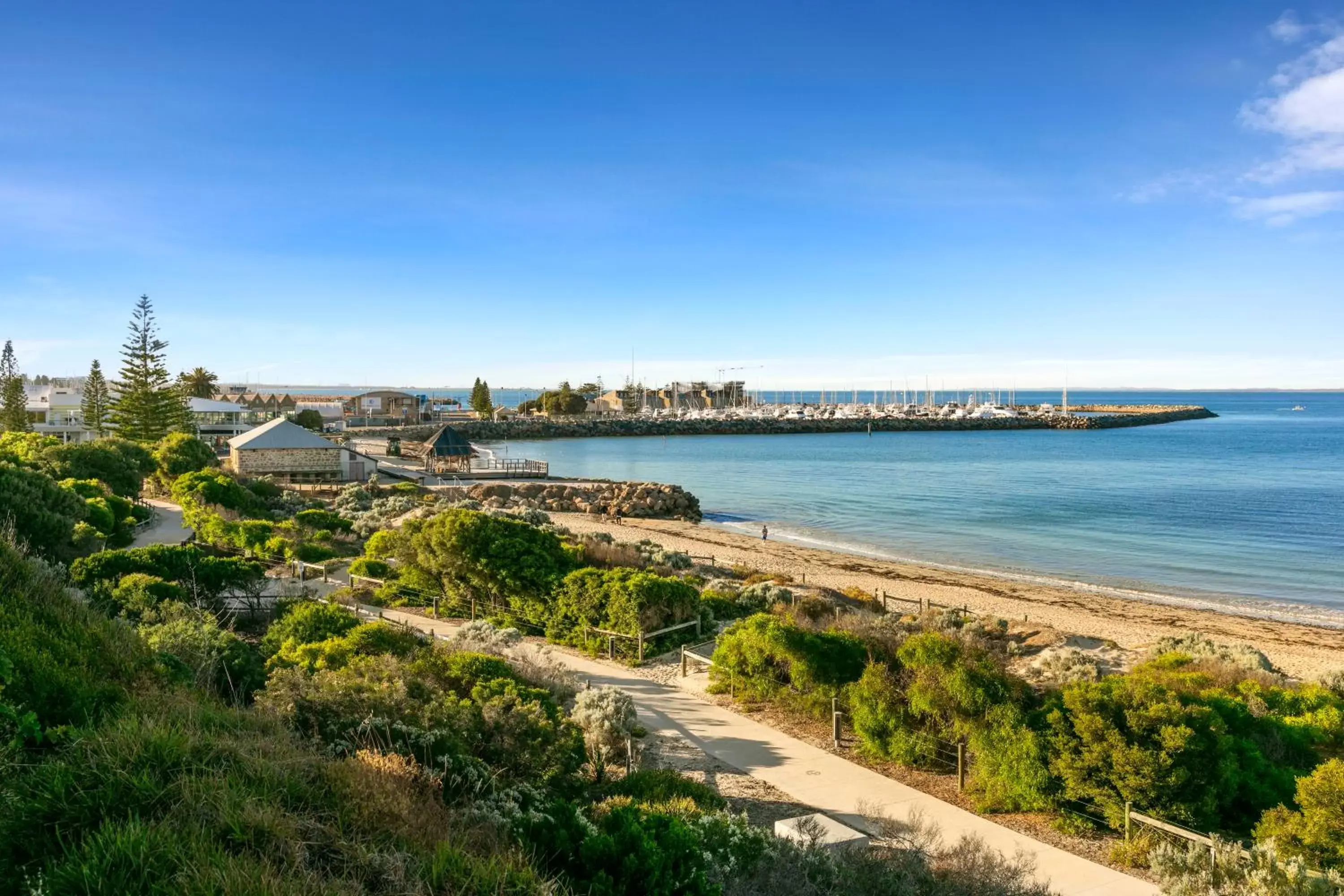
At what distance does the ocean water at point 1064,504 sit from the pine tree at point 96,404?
2718 cm

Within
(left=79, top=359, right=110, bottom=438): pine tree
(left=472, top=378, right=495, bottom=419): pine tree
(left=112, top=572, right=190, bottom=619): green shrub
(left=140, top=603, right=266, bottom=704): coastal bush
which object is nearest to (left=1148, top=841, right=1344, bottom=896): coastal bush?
(left=140, top=603, right=266, bottom=704): coastal bush

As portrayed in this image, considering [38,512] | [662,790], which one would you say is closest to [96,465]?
[38,512]

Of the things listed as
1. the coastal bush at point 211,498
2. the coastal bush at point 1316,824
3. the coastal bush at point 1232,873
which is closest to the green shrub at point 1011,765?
the coastal bush at point 1232,873

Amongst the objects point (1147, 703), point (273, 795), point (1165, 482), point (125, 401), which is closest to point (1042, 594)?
point (1147, 703)

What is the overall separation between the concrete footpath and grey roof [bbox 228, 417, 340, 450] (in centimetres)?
2990

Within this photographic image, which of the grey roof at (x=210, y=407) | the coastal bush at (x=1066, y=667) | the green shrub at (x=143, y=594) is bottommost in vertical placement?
the coastal bush at (x=1066, y=667)

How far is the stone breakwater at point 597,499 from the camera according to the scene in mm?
40156

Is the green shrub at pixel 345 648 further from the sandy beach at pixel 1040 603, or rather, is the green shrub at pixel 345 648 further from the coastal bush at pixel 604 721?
the sandy beach at pixel 1040 603

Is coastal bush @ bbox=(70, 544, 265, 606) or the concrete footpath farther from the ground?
coastal bush @ bbox=(70, 544, 265, 606)

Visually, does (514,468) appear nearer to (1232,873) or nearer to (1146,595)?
(1146,595)

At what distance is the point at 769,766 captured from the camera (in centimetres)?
916

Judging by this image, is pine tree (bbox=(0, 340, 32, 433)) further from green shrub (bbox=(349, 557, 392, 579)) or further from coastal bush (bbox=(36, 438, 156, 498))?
green shrub (bbox=(349, 557, 392, 579))

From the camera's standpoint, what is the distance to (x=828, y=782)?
28.8 feet

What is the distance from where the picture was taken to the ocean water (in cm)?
2752
